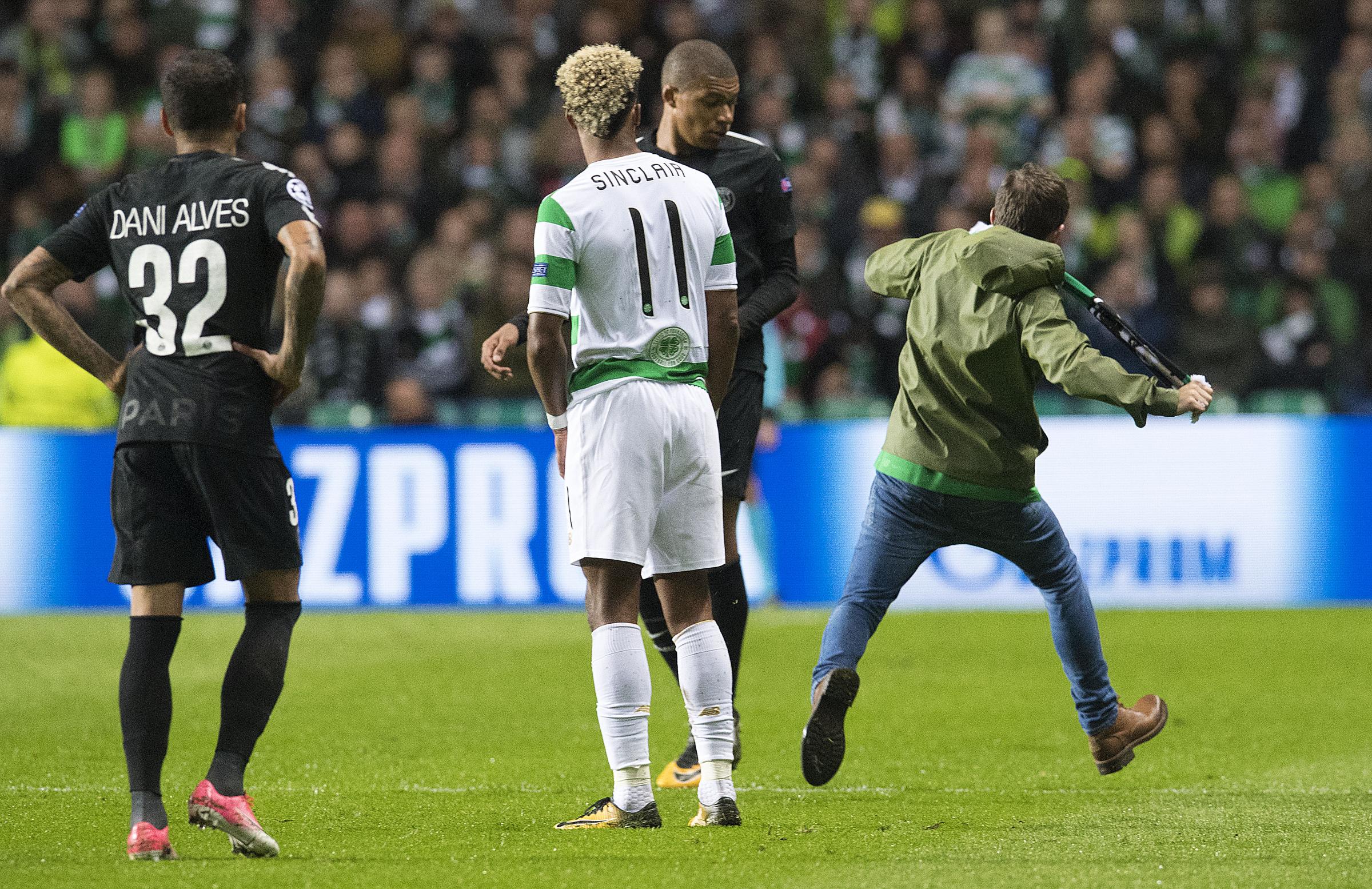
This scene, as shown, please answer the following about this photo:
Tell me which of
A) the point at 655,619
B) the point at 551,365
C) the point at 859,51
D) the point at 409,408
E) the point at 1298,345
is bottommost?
the point at 655,619

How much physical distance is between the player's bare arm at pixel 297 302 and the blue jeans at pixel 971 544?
1812mm

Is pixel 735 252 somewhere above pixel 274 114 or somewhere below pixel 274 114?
below

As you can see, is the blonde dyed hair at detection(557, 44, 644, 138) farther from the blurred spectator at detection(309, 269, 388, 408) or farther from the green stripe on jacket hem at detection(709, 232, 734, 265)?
the blurred spectator at detection(309, 269, 388, 408)

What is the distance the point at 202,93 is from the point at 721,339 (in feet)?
5.21

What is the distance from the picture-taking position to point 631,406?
4879mm

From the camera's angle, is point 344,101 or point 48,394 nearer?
point 48,394

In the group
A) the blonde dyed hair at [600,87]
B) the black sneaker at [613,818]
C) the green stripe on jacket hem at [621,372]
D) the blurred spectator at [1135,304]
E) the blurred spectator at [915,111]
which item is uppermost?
the blurred spectator at [915,111]

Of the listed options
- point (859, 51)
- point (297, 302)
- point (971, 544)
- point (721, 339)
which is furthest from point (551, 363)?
point (859, 51)

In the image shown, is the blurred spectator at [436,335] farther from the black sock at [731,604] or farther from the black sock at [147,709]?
the black sock at [147,709]

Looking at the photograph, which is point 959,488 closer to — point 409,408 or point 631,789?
point 631,789

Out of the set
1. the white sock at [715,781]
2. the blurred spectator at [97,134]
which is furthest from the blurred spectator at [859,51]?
the white sock at [715,781]

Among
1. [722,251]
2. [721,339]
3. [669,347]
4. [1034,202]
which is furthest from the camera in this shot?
[1034,202]

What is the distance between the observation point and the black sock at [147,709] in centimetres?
456

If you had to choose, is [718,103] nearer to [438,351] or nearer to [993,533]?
[993,533]
